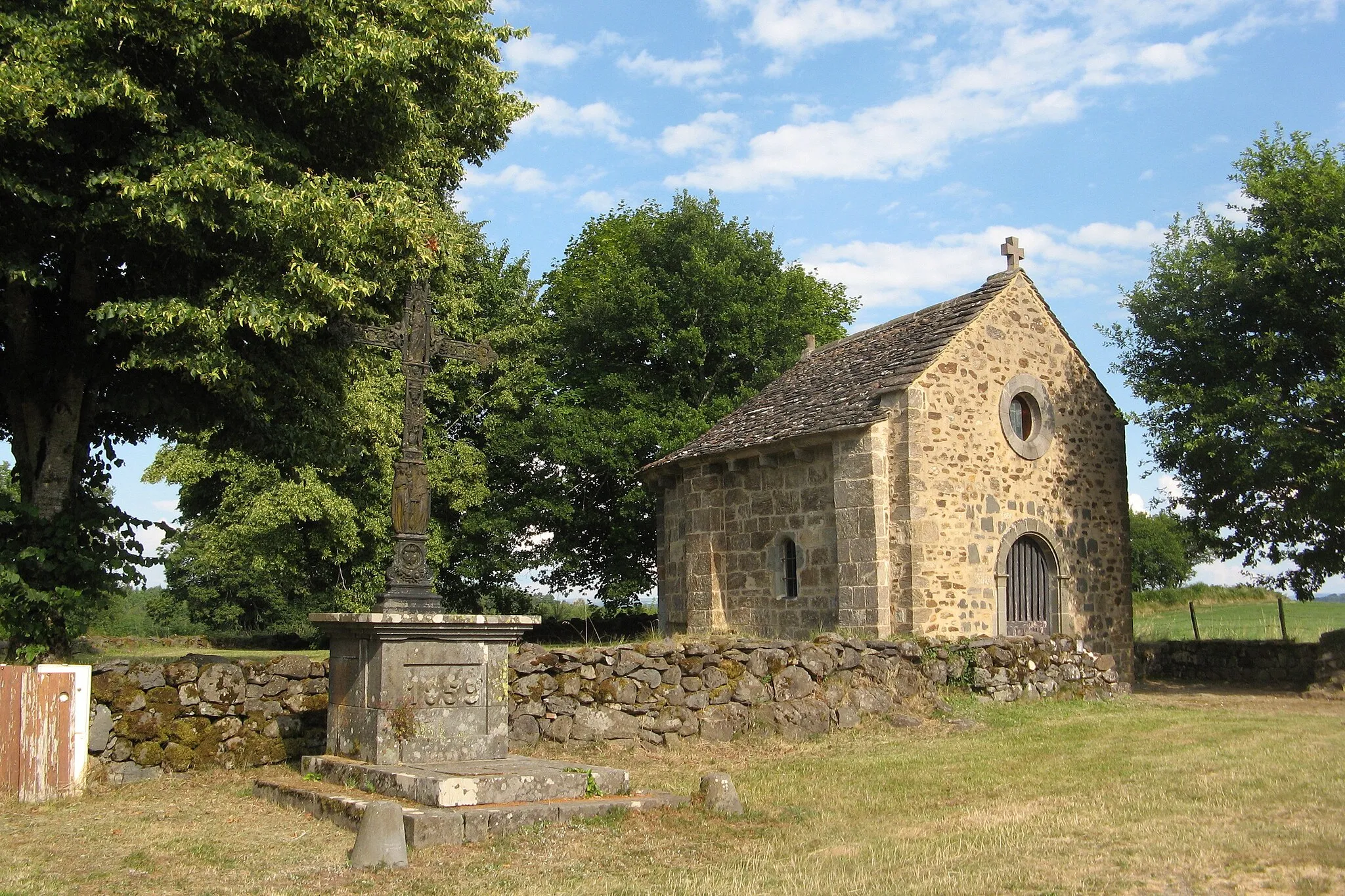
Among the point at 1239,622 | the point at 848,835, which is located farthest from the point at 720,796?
the point at 1239,622

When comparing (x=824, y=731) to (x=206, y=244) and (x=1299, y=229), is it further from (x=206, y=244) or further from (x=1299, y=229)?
(x=1299, y=229)

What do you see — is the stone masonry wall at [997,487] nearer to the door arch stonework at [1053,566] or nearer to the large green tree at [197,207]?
the door arch stonework at [1053,566]

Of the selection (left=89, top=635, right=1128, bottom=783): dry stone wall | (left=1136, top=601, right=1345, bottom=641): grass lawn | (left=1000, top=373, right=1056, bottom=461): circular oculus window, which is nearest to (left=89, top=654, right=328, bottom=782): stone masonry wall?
(left=89, top=635, right=1128, bottom=783): dry stone wall

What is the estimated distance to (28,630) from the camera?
11906 mm

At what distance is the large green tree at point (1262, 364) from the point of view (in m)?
18.4

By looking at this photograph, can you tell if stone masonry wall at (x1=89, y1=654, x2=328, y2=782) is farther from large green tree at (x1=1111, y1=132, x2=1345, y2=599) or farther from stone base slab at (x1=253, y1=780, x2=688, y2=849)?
large green tree at (x1=1111, y1=132, x2=1345, y2=599)

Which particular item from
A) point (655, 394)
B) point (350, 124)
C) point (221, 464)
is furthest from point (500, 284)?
point (350, 124)

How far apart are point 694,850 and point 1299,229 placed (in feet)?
54.1

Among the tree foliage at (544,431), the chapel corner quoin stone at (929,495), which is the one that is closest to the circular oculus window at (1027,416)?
the chapel corner quoin stone at (929,495)

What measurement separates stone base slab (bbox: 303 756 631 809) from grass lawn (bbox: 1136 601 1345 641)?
18.9 m

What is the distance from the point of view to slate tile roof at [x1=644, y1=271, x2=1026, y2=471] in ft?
60.7

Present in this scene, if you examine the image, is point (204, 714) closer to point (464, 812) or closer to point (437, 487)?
point (464, 812)

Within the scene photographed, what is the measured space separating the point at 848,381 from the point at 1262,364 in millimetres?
7345

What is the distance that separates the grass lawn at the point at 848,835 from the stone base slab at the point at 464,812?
15 cm
